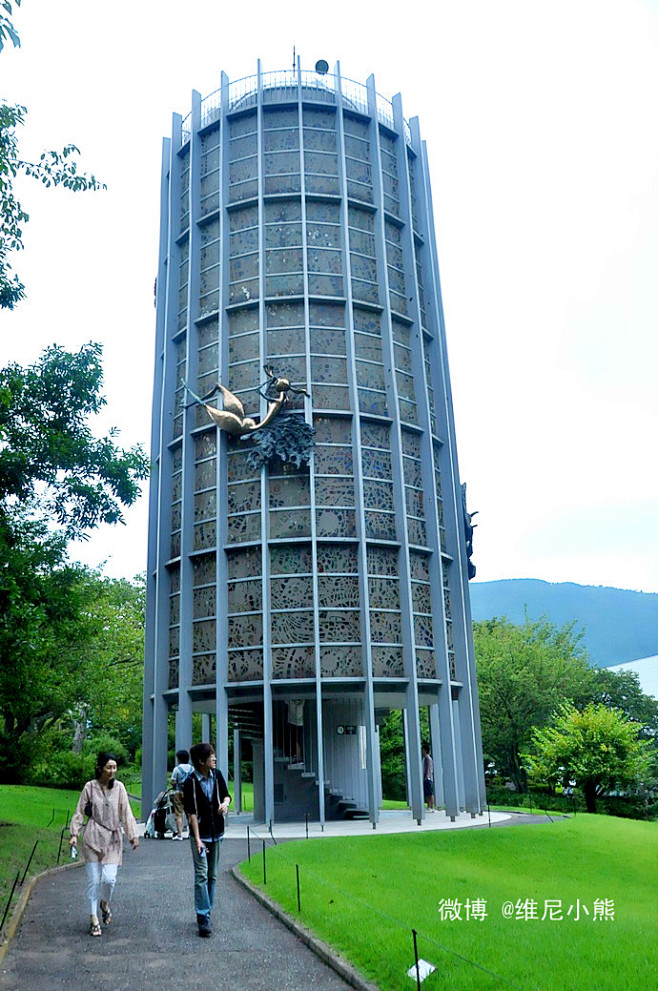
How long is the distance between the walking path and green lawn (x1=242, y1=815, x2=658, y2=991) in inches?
17.6

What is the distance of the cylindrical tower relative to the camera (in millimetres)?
23391

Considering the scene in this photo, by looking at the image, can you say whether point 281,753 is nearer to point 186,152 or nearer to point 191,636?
point 191,636

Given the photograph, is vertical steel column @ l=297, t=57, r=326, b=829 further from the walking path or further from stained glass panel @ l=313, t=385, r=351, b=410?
the walking path

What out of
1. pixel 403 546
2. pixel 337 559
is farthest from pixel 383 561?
pixel 337 559

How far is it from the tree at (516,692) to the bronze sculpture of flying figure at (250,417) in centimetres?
2469

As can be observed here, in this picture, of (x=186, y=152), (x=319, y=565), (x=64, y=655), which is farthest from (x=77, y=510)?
(x=186, y=152)

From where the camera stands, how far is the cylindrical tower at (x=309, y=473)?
76.7 feet

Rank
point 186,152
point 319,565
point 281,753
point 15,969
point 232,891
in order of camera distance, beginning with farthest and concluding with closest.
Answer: point 186,152 → point 281,753 → point 319,565 → point 232,891 → point 15,969

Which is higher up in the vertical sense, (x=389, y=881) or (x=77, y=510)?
(x=77, y=510)

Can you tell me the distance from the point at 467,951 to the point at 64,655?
856 inches

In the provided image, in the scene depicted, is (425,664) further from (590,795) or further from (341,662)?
(590,795)

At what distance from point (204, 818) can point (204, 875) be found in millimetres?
527

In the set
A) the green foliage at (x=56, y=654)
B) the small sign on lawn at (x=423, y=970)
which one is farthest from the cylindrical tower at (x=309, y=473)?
the small sign on lawn at (x=423, y=970)

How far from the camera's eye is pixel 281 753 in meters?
26.6
